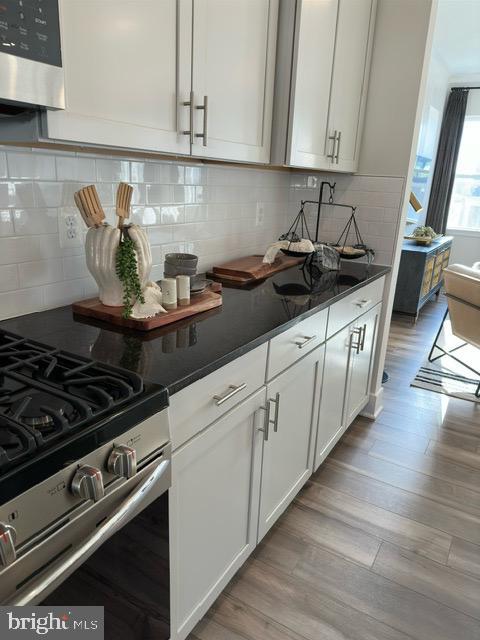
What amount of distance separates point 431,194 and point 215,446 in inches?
250

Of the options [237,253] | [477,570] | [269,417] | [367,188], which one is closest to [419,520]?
[477,570]

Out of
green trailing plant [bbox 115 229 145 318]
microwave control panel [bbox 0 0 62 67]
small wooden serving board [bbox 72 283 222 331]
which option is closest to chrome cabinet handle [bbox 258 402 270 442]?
small wooden serving board [bbox 72 283 222 331]

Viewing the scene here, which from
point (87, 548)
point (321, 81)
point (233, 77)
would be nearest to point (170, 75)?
point (233, 77)

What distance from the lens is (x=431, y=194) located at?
659 centimetres

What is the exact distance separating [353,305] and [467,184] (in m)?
5.46

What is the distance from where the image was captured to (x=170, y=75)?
1298 mm

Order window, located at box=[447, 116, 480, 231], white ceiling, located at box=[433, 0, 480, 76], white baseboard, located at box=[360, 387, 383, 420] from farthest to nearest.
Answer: window, located at box=[447, 116, 480, 231] → white ceiling, located at box=[433, 0, 480, 76] → white baseboard, located at box=[360, 387, 383, 420]

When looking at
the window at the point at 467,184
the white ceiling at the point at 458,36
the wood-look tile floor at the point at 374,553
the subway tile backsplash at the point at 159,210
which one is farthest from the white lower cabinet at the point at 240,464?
the window at the point at 467,184

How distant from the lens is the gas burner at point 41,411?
822 mm

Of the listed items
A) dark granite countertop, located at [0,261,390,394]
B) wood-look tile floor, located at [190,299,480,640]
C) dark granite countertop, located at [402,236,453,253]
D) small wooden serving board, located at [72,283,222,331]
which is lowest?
wood-look tile floor, located at [190,299,480,640]

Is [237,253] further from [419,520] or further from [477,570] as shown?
[477,570]

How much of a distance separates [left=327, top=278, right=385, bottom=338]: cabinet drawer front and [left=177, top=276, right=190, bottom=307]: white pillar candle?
63 centimetres

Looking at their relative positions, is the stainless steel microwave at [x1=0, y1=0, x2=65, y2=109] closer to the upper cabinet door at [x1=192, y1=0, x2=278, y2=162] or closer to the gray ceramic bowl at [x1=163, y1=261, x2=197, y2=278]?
Result: the upper cabinet door at [x1=192, y1=0, x2=278, y2=162]

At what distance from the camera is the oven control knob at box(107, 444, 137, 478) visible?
87cm
